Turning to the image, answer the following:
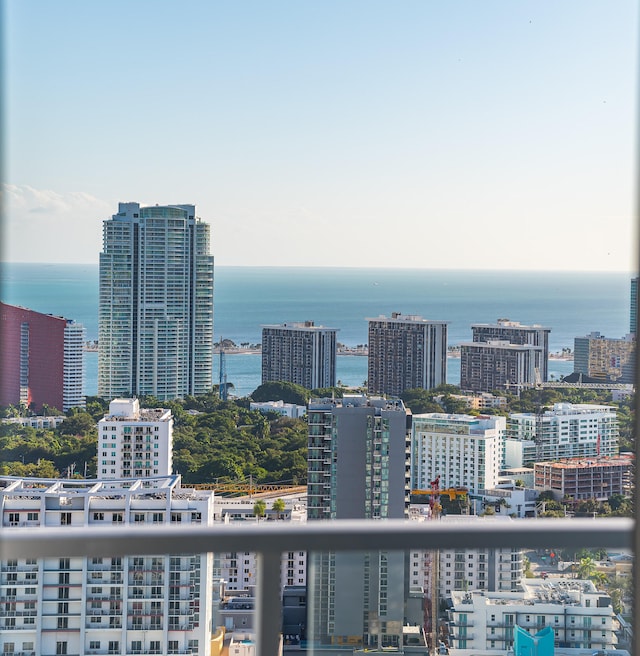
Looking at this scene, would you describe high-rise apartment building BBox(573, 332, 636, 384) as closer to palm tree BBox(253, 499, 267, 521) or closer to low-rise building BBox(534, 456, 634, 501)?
low-rise building BBox(534, 456, 634, 501)

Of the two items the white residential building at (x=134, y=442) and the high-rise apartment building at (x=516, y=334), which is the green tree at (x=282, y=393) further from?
the high-rise apartment building at (x=516, y=334)

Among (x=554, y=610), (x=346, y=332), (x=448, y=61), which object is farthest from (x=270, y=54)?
(x=554, y=610)

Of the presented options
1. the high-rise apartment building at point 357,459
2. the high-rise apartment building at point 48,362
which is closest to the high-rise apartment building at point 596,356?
the high-rise apartment building at point 357,459

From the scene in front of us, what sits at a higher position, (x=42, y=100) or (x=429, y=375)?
(x=42, y=100)

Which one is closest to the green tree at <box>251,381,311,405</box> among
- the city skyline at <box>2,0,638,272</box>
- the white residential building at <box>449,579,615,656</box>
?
the city skyline at <box>2,0,638,272</box>

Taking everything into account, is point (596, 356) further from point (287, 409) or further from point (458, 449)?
point (287, 409)

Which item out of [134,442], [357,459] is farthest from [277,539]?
[357,459]

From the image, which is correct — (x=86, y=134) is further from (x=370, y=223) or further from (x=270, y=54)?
(x=370, y=223)
